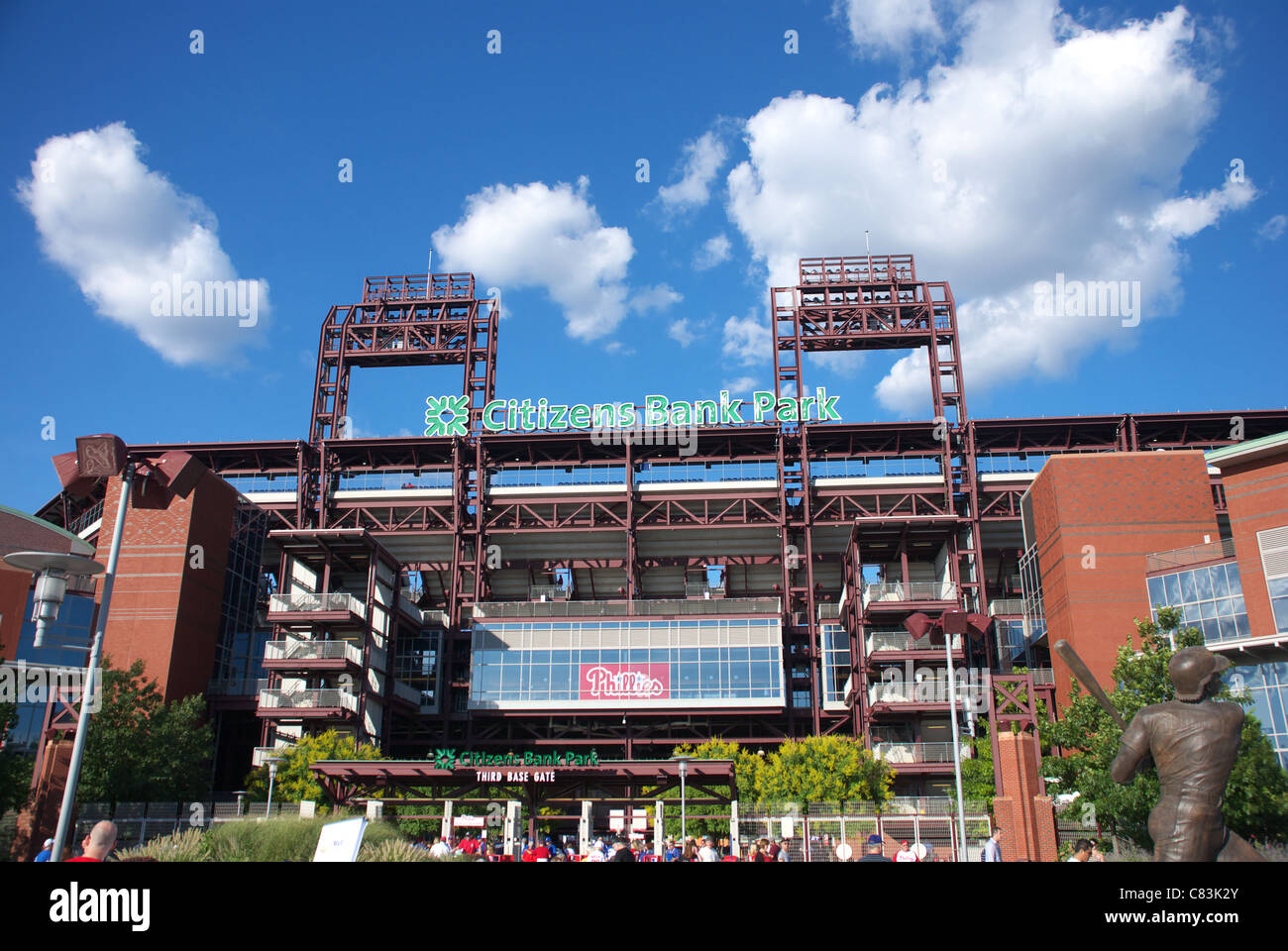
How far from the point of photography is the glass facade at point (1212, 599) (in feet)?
149

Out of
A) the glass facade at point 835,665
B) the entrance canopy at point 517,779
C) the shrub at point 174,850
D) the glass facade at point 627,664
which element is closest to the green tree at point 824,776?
the entrance canopy at point 517,779

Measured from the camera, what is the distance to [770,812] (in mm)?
36875

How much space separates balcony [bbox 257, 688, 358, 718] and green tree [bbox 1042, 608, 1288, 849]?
41259mm

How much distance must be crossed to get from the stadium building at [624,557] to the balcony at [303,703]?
0.15 metres

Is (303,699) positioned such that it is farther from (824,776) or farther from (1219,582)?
(1219,582)

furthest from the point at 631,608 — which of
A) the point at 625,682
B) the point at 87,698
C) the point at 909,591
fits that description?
the point at 87,698

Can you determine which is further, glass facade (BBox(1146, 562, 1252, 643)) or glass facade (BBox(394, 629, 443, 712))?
glass facade (BBox(394, 629, 443, 712))

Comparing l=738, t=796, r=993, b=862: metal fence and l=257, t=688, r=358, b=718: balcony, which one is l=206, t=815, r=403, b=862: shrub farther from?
l=257, t=688, r=358, b=718: balcony

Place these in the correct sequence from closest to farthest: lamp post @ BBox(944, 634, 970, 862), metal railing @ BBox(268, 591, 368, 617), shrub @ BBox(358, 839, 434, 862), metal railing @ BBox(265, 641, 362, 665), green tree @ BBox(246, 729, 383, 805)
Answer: shrub @ BBox(358, 839, 434, 862), lamp post @ BBox(944, 634, 970, 862), green tree @ BBox(246, 729, 383, 805), metal railing @ BBox(265, 641, 362, 665), metal railing @ BBox(268, 591, 368, 617)

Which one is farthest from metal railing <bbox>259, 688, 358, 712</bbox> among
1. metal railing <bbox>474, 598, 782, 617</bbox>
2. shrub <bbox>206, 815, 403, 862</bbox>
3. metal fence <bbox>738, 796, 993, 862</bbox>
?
shrub <bbox>206, 815, 403, 862</bbox>

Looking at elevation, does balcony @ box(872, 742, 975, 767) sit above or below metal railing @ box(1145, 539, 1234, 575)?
below

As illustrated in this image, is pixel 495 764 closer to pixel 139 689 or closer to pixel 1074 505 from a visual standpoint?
pixel 139 689

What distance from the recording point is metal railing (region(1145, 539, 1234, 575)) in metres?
47.5

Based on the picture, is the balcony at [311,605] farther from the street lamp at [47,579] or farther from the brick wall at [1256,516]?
the brick wall at [1256,516]
